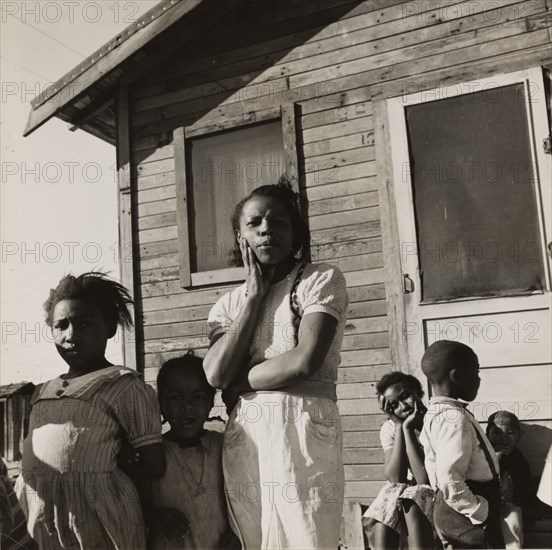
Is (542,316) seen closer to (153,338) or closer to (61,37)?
(153,338)

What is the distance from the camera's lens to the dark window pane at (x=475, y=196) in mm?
5406

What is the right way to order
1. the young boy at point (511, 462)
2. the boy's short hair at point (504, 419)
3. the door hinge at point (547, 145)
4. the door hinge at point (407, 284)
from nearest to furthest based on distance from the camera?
the young boy at point (511, 462) < the boy's short hair at point (504, 419) < the door hinge at point (547, 145) < the door hinge at point (407, 284)

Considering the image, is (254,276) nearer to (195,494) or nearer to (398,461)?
(195,494)

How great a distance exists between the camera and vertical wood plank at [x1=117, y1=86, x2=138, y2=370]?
7.00 metres

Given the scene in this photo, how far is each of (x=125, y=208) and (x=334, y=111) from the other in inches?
→ 93.9

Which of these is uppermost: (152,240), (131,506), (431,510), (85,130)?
(85,130)

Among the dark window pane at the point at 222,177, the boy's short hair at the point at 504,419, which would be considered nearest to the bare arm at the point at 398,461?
the boy's short hair at the point at 504,419

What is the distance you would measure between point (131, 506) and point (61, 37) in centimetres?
462

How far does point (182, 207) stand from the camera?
22.8ft

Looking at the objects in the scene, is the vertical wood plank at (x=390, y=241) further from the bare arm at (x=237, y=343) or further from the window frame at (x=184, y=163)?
the bare arm at (x=237, y=343)

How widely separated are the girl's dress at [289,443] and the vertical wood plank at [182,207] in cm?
420

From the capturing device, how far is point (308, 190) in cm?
643

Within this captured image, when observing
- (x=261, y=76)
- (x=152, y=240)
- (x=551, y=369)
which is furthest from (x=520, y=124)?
(x=152, y=240)

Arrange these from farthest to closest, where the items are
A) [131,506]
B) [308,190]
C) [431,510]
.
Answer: [308,190] → [431,510] → [131,506]
